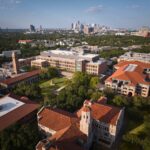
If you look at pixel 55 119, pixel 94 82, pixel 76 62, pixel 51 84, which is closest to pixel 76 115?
pixel 55 119

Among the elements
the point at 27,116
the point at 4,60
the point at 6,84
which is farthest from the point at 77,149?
the point at 4,60

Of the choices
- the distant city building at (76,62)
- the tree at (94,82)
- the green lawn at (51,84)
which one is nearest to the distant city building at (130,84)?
the tree at (94,82)

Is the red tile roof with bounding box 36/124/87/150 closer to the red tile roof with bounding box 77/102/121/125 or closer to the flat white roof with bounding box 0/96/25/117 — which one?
the red tile roof with bounding box 77/102/121/125

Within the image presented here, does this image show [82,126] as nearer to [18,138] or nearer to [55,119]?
→ [55,119]

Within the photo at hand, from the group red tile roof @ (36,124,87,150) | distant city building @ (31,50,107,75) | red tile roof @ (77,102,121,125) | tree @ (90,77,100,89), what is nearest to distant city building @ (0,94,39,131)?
red tile roof @ (36,124,87,150)

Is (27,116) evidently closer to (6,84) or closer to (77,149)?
(77,149)

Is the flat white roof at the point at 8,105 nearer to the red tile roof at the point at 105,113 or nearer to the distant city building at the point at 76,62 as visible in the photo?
the red tile roof at the point at 105,113
